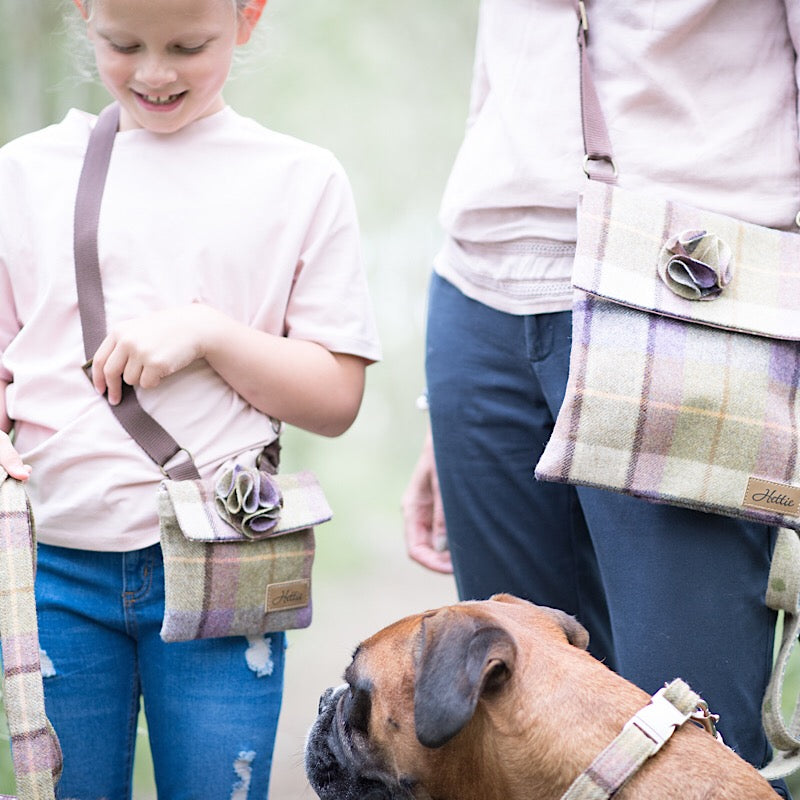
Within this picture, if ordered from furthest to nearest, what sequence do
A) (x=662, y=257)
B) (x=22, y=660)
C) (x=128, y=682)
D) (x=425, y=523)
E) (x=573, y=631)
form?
(x=425, y=523), (x=128, y=682), (x=573, y=631), (x=662, y=257), (x=22, y=660)

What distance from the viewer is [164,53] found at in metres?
2.02

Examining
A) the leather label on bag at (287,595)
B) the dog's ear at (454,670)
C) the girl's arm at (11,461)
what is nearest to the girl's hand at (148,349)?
the girl's arm at (11,461)

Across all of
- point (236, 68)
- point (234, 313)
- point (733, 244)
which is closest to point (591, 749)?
point (733, 244)

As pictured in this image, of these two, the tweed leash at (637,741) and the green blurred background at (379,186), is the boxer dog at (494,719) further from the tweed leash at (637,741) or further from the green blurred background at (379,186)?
the green blurred background at (379,186)

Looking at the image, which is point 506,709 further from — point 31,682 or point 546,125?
point 546,125

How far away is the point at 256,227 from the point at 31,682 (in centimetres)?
94

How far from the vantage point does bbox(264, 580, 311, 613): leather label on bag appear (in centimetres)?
210

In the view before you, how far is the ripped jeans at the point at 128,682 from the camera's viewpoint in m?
2.04

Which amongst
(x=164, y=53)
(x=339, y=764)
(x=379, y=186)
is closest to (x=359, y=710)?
(x=339, y=764)

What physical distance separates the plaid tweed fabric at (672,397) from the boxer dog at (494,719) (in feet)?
0.99

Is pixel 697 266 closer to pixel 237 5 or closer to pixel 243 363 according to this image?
pixel 243 363

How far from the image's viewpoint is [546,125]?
207cm

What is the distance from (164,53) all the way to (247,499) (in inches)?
33.2

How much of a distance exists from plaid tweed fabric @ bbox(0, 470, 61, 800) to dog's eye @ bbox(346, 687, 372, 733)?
0.52m
